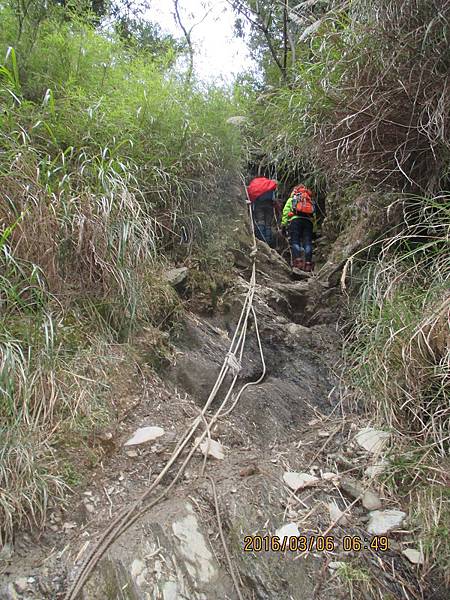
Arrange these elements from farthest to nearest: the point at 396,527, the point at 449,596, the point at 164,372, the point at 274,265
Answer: the point at 274,265, the point at 164,372, the point at 396,527, the point at 449,596

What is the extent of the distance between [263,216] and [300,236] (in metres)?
0.48

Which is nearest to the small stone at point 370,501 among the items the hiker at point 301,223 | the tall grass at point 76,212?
the tall grass at point 76,212

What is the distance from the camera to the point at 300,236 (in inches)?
156

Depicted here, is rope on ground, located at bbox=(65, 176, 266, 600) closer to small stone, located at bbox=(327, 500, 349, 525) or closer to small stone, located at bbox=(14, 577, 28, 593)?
small stone, located at bbox=(14, 577, 28, 593)

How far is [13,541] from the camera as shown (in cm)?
143

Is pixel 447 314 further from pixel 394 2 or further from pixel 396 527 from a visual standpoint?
pixel 394 2

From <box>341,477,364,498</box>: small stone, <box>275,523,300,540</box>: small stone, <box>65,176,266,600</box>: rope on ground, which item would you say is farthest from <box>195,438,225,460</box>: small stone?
<box>341,477,364,498</box>: small stone

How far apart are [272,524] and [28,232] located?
1.59 m

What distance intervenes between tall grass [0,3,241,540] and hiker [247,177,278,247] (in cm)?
62

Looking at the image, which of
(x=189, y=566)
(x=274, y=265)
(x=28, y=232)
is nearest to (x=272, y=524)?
(x=189, y=566)

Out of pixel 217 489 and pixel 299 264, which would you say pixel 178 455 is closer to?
pixel 217 489

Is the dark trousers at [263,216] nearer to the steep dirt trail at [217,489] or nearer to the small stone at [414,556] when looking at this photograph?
the steep dirt trail at [217,489]

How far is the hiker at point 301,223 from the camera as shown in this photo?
3.83 meters

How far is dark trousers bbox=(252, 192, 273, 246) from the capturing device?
4.12 metres
